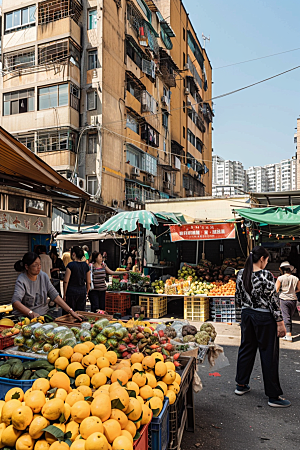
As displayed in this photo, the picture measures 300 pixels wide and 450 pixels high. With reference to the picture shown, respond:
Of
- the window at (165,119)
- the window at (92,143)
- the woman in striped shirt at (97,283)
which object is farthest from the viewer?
the window at (165,119)

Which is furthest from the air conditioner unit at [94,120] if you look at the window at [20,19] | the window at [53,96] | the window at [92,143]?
the window at [20,19]

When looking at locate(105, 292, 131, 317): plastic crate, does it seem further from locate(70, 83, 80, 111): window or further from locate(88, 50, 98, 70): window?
locate(88, 50, 98, 70): window

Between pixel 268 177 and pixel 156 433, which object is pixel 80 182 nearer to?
pixel 156 433

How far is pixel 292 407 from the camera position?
4.33 m

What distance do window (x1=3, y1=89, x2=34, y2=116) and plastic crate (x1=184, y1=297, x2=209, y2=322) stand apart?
18091 mm

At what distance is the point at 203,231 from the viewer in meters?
9.85

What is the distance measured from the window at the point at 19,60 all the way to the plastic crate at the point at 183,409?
23423 mm

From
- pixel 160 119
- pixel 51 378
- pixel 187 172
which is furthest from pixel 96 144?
pixel 51 378

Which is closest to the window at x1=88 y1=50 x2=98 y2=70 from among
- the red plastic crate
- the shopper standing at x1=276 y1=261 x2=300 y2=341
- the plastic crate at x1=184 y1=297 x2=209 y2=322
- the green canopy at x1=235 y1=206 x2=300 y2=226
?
the green canopy at x1=235 y1=206 x2=300 y2=226

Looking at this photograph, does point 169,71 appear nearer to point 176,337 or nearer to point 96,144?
point 96,144

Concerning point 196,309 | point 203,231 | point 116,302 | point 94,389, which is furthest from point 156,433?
point 203,231

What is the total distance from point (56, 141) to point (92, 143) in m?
2.23

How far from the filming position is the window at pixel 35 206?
29.8ft

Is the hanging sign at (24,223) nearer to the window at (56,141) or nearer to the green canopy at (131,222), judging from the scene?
the green canopy at (131,222)
